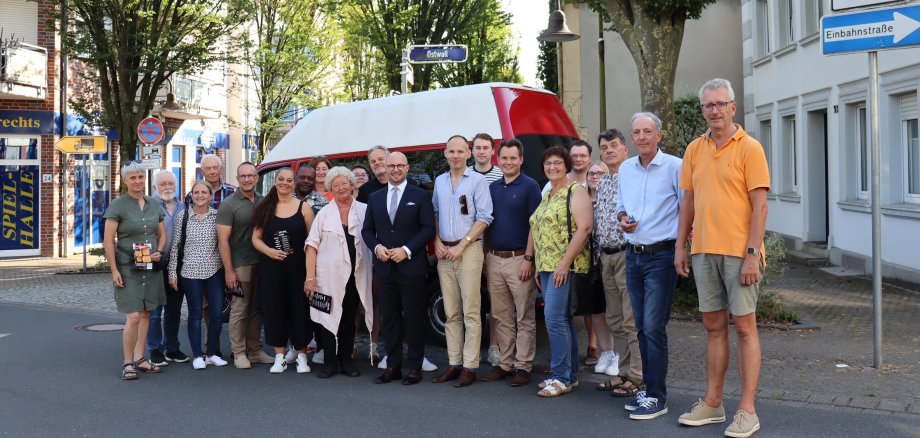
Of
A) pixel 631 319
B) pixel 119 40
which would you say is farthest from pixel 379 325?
pixel 119 40

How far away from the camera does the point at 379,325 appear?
27.2 feet

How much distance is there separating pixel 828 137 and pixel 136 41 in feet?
46.0

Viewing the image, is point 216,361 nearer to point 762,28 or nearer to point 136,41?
point 136,41

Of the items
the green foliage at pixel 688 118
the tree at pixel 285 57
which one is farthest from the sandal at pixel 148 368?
the tree at pixel 285 57

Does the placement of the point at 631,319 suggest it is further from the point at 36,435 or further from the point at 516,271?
the point at 36,435

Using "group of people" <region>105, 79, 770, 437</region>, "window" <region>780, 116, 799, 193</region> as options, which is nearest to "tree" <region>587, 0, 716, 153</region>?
"group of people" <region>105, 79, 770, 437</region>

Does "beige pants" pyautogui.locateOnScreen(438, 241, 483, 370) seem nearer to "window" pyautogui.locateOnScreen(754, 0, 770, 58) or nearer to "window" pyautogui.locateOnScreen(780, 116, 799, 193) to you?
"window" pyautogui.locateOnScreen(780, 116, 799, 193)

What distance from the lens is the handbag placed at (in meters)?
6.46

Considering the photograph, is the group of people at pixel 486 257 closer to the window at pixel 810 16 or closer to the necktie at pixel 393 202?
the necktie at pixel 393 202

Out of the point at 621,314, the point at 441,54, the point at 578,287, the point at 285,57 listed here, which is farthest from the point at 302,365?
the point at 285,57

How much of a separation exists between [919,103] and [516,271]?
348 inches

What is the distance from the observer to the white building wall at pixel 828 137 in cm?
1339

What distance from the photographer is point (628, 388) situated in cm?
649

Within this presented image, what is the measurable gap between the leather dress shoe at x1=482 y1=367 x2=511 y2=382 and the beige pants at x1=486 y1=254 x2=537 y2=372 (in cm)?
4
